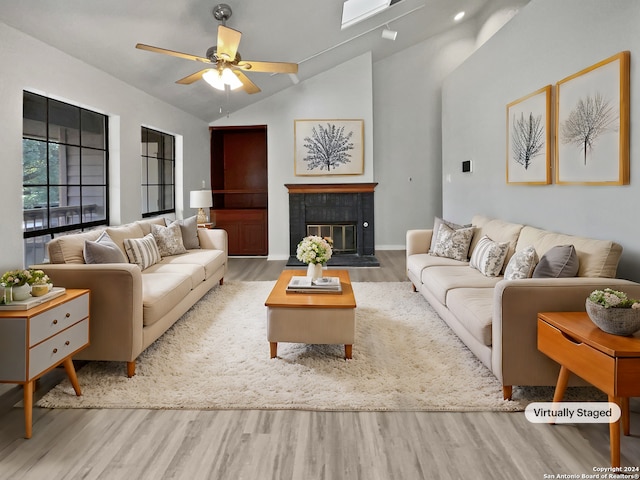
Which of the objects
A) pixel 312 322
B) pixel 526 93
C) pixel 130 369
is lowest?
pixel 130 369

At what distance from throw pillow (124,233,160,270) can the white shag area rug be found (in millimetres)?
692

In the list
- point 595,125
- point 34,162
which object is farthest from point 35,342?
point 595,125

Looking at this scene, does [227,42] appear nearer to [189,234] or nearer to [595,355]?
[189,234]

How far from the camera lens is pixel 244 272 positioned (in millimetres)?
6824

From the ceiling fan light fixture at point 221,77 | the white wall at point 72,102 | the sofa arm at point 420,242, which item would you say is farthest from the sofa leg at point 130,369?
the sofa arm at point 420,242

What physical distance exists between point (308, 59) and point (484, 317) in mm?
4807

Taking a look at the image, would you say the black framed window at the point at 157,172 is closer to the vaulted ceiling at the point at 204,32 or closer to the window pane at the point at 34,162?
the vaulted ceiling at the point at 204,32

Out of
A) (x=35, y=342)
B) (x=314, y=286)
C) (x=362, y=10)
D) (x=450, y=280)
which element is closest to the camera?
(x=35, y=342)

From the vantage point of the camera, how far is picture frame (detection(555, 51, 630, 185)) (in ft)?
9.70

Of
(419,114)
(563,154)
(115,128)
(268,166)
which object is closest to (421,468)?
(563,154)

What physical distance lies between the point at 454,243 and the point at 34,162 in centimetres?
392

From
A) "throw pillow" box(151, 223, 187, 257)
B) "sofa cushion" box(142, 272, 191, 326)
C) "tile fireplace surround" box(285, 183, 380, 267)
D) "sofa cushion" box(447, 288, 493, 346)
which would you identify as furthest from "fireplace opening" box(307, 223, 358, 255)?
"sofa cushion" box(447, 288, 493, 346)

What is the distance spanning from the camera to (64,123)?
166 inches

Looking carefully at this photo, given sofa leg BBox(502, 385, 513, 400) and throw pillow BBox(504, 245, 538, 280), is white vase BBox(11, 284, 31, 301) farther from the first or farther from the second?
throw pillow BBox(504, 245, 538, 280)
